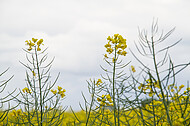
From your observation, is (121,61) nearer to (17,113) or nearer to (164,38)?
(164,38)

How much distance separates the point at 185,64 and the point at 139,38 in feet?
1.45

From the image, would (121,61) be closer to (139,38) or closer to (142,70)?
(139,38)

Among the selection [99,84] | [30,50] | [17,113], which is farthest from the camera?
[17,113]

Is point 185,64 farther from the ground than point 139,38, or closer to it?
closer to it

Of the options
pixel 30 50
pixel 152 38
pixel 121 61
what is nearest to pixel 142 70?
pixel 152 38

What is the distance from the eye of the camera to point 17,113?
321cm

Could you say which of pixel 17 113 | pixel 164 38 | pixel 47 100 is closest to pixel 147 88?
pixel 164 38

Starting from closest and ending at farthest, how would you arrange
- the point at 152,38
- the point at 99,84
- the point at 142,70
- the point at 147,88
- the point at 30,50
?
the point at 142,70
the point at 152,38
the point at 147,88
the point at 30,50
the point at 99,84

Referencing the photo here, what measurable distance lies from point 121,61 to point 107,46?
0.24m

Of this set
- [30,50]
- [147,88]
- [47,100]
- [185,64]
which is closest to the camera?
[185,64]

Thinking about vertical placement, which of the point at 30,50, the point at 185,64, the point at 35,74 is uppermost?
the point at 30,50

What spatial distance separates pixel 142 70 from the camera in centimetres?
153

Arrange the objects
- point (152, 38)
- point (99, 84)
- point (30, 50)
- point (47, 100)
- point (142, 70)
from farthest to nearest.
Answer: point (99, 84) < point (30, 50) < point (47, 100) < point (152, 38) < point (142, 70)

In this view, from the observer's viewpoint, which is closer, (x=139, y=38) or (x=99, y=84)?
(x=139, y=38)
